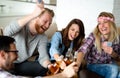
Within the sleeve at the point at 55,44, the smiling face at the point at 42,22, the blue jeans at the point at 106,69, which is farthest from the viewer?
the blue jeans at the point at 106,69

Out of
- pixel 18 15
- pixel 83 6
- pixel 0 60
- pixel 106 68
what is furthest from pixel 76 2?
pixel 0 60

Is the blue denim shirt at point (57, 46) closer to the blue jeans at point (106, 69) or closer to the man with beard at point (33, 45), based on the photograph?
the man with beard at point (33, 45)

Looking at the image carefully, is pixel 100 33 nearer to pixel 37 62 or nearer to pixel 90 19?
pixel 37 62

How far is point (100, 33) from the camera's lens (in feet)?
7.86

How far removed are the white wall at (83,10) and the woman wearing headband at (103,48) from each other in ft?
3.44

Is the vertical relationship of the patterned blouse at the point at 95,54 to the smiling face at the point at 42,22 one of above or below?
below

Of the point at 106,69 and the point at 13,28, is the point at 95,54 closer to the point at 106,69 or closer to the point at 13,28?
the point at 106,69

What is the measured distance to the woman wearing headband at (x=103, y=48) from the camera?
228 centimetres

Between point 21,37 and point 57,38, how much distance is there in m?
0.38

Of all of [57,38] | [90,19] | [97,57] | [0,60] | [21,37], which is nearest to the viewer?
[0,60]

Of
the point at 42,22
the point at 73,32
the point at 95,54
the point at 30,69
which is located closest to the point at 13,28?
the point at 42,22

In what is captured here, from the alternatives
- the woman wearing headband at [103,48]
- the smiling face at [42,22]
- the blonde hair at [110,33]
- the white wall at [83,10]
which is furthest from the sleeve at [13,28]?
the white wall at [83,10]

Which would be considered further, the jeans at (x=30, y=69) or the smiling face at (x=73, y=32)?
the smiling face at (x=73, y=32)

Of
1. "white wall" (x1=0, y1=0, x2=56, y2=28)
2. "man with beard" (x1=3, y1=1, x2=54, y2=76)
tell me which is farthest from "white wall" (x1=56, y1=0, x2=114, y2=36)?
"man with beard" (x1=3, y1=1, x2=54, y2=76)
